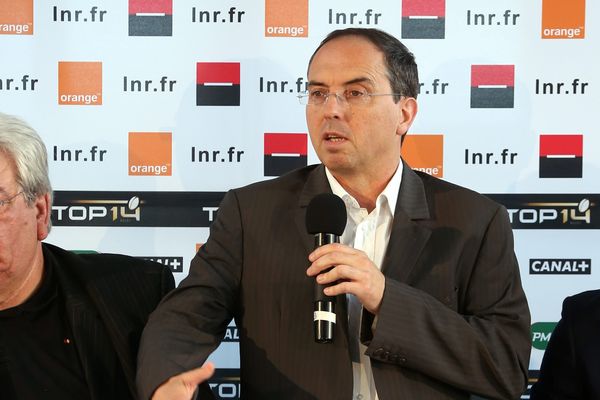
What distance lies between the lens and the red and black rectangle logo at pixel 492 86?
3350mm

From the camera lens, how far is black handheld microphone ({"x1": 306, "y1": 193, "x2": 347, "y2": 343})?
70.4 inches

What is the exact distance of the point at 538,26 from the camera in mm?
3350

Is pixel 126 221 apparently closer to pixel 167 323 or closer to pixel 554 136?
pixel 167 323

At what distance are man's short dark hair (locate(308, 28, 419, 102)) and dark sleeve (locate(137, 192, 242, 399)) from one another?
0.58m

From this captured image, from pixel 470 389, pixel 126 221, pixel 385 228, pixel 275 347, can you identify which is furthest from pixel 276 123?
pixel 470 389

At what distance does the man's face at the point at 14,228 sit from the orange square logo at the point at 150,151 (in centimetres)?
111

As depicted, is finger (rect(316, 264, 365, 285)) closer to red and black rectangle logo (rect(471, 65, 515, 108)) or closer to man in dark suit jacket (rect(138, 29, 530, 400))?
man in dark suit jacket (rect(138, 29, 530, 400))

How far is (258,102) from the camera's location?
3.37 metres

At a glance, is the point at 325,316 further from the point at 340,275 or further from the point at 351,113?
the point at 351,113

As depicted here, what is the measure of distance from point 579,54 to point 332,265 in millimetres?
2032

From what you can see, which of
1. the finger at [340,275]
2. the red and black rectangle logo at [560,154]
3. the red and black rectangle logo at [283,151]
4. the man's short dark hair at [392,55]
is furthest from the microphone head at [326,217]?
the red and black rectangle logo at [560,154]

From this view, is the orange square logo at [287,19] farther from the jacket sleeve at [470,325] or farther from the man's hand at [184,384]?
the man's hand at [184,384]

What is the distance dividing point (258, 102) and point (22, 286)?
1.40m

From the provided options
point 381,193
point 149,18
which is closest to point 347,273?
point 381,193
